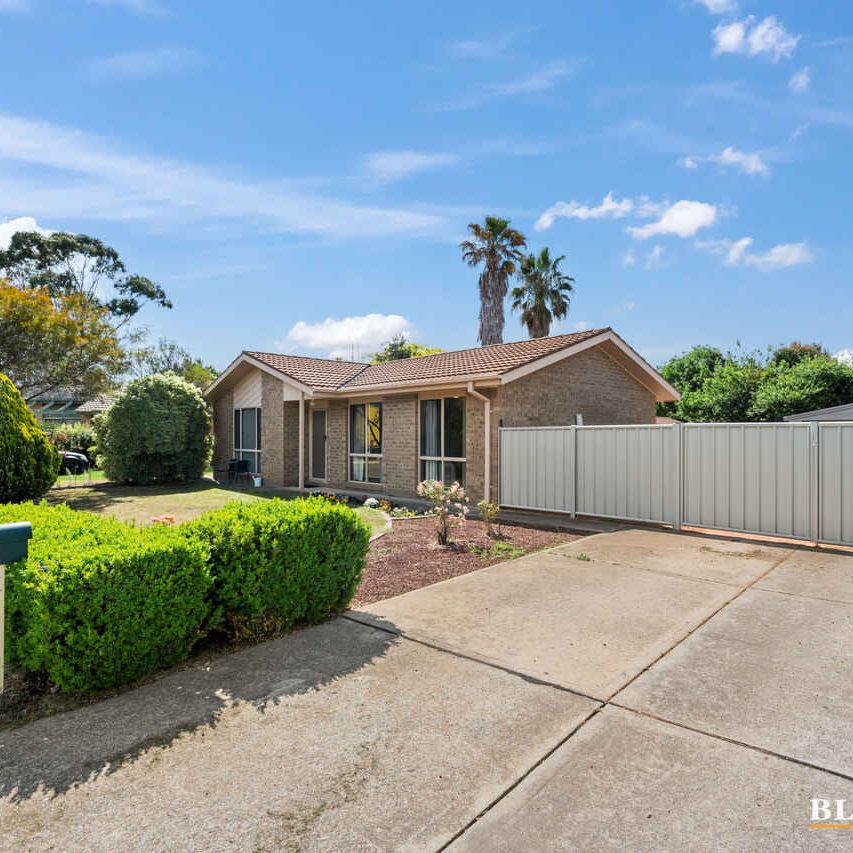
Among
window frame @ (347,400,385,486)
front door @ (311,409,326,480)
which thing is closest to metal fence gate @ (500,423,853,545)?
window frame @ (347,400,385,486)

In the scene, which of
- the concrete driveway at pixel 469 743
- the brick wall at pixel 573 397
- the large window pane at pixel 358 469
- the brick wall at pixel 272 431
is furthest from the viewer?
the brick wall at pixel 272 431

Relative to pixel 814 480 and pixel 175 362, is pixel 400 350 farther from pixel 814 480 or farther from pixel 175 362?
pixel 814 480

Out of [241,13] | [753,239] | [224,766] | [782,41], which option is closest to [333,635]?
[224,766]

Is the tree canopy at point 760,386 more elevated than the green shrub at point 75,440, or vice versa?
the tree canopy at point 760,386

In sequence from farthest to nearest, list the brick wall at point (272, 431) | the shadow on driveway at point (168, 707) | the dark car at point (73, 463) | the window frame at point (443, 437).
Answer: the dark car at point (73, 463) < the brick wall at point (272, 431) < the window frame at point (443, 437) < the shadow on driveway at point (168, 707)

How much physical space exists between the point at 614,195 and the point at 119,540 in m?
15.1

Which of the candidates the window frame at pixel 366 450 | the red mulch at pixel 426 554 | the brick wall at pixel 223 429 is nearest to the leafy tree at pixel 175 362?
the brick wall at pixel 223 429

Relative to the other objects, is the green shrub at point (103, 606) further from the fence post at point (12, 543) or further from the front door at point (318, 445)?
the front door at point (318, 445)

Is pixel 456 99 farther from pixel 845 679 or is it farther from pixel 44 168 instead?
pixel 845 679

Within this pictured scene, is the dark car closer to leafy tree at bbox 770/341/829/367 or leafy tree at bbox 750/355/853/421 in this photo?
leafy tree at bbox 750/355/853/421

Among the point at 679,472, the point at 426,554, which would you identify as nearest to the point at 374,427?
the point at 426,554

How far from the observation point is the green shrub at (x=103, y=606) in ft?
11.0

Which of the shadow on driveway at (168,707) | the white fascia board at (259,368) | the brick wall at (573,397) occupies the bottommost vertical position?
the shadow on driveway at (168,707)

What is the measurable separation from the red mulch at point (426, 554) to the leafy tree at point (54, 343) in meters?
12.3
